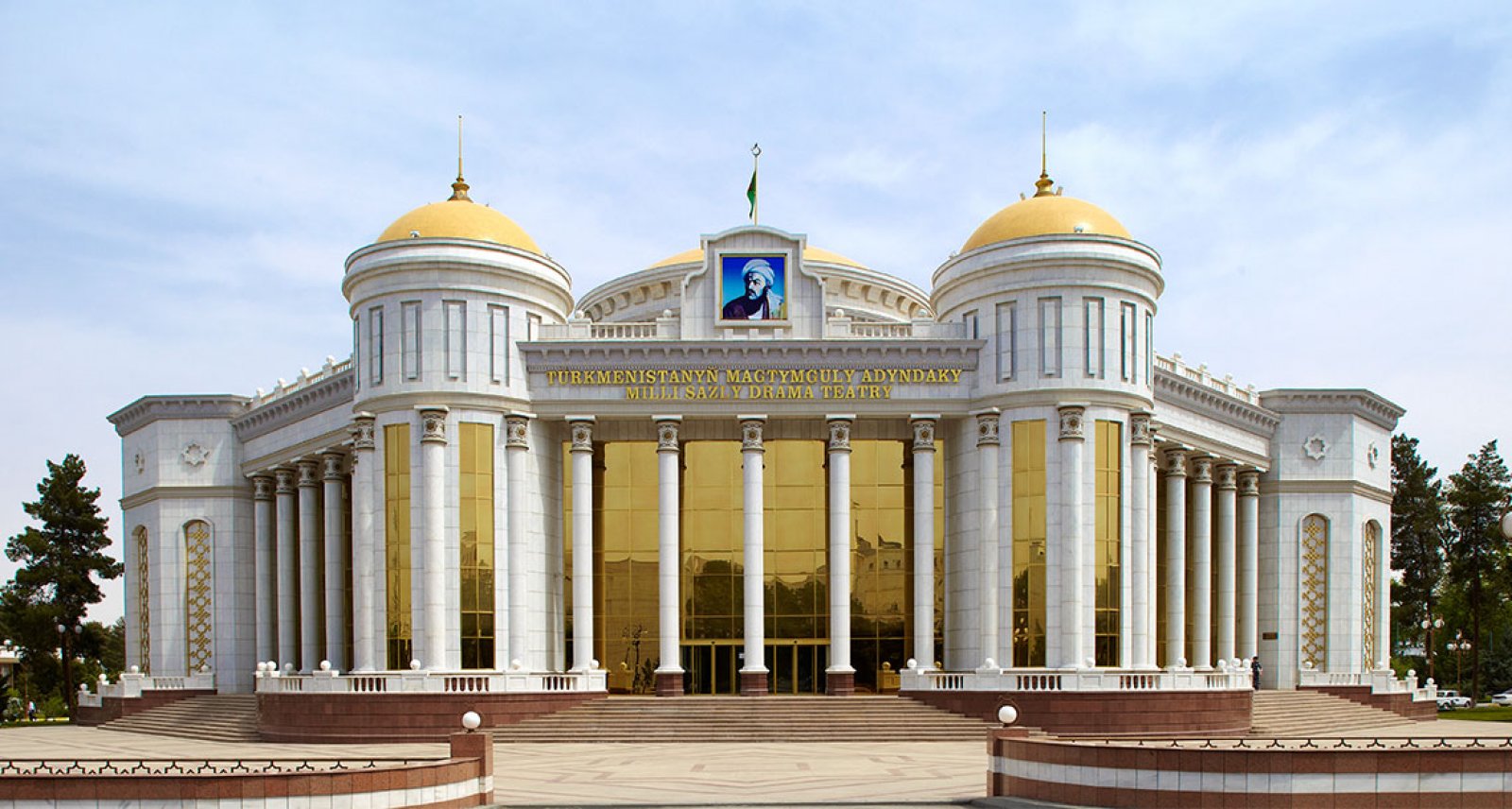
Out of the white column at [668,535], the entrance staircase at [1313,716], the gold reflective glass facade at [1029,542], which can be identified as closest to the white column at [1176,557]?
the entrance staircase at [1313,716]

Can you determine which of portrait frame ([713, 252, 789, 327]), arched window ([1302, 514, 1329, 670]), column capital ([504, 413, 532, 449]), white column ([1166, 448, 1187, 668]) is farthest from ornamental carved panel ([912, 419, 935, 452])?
arched window ([1302, 514, 1329, 670])

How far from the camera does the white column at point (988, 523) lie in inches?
1817

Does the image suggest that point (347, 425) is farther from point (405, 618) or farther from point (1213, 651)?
point (1213, 651)

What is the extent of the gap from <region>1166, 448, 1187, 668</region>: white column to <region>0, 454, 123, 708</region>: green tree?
45.8m

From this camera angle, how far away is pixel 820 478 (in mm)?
50375

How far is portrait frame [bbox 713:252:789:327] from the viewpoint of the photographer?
4794cm

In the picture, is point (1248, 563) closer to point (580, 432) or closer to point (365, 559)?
point (580, 432)

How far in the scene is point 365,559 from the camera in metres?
46.7

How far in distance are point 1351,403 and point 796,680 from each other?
2636 cm

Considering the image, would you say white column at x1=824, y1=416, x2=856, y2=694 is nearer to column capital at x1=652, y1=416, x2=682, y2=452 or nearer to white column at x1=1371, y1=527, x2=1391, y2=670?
column capital at x1=652, y1=416, x2=682, y2=452

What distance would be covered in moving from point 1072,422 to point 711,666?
49.2 feet

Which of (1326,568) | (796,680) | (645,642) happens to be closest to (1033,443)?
(796,680)

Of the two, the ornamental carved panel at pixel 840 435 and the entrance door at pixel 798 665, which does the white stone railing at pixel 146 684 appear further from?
the ornamental carved panel at pixel 840 435

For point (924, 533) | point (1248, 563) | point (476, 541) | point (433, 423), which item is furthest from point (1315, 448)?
point (433, 423)
